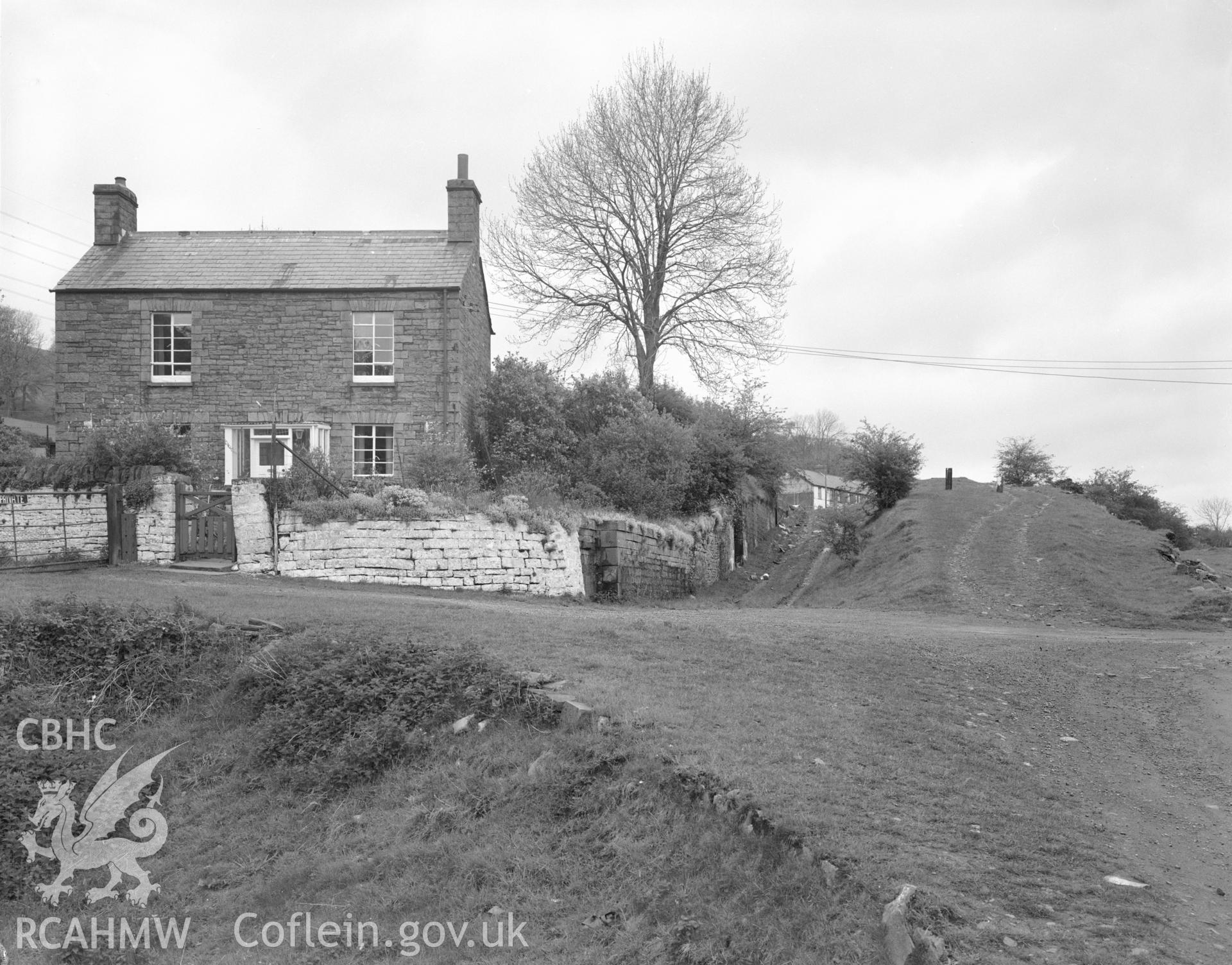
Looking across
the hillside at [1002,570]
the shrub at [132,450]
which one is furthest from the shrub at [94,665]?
the hillside at [1002,570]

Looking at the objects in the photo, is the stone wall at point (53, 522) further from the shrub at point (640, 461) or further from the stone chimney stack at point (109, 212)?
the stone chimney stack at point (109, 212)

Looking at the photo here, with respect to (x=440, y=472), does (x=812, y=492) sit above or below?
above

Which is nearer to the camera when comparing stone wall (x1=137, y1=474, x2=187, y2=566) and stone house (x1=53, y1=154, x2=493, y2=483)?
stone wall (x1=137, y1=474, x2=187, y2=566)

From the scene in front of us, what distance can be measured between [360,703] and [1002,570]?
19.1 meters

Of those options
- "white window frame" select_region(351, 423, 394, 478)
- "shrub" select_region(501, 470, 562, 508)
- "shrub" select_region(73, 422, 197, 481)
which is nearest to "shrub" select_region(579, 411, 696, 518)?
"shrub" select_region(501, 470, 562, 508)

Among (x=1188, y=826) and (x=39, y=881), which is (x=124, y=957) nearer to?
(x=39, y=881)

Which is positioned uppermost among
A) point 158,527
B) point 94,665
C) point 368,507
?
point 368,507

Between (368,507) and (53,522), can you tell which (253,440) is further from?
(368,507)

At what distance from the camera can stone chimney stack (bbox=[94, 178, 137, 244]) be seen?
93.6 feet

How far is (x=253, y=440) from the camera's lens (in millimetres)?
26656

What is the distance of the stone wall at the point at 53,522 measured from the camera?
64.4 ft

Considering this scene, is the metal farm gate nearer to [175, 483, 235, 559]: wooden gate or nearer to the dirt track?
[175, 483, 235, 559]: wooden gate

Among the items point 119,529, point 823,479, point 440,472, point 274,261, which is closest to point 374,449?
point 440,472

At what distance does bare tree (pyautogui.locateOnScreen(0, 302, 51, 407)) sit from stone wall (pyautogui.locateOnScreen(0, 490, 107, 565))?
3888cm
